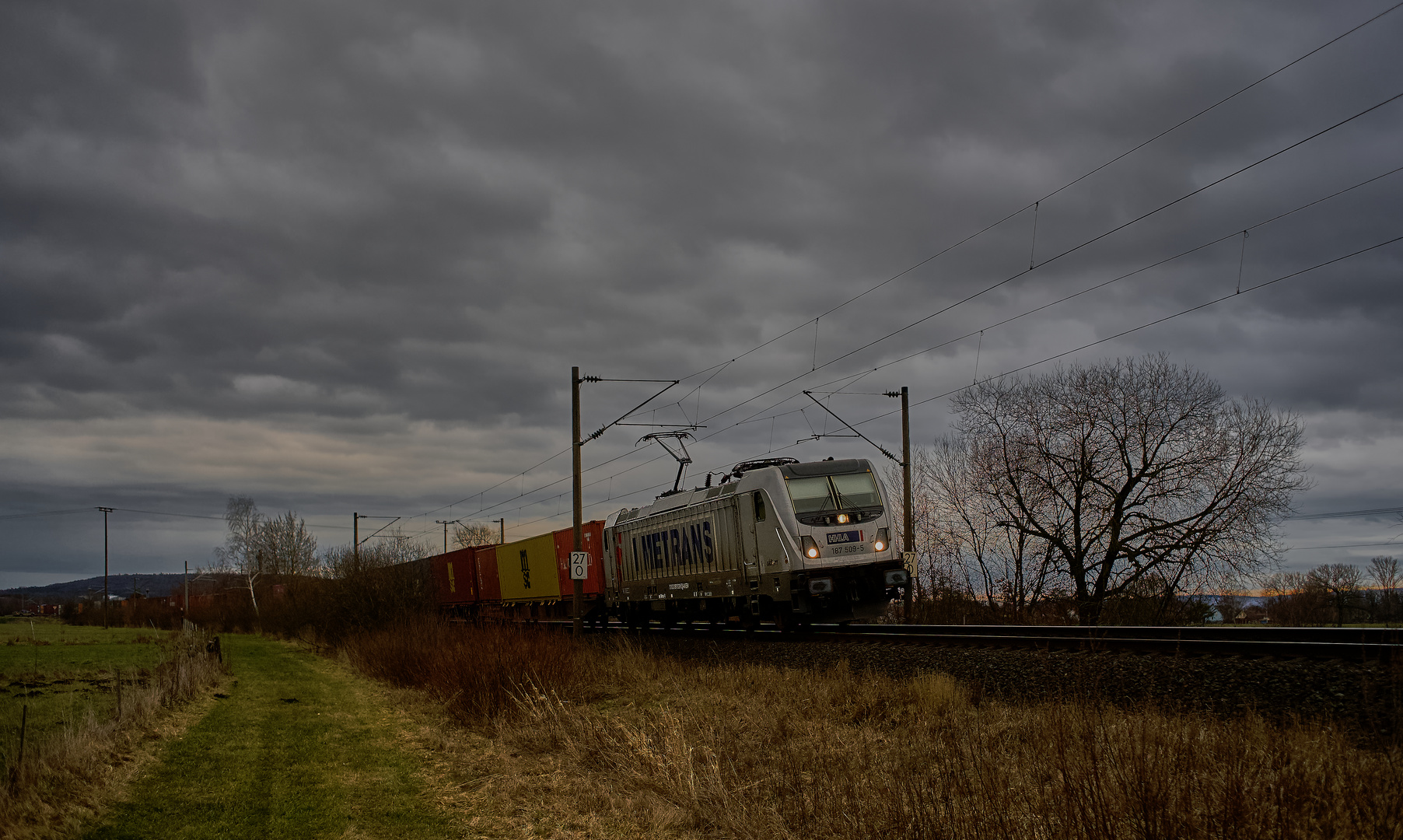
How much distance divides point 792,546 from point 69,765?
12683 mm

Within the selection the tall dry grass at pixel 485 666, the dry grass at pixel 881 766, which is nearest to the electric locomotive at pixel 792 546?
the tall dry grass at pixel 485 666

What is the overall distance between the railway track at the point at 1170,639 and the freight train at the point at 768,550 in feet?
2.88

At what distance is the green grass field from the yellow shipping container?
12.9 meters

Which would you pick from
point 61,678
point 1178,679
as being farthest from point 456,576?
point 1178,679

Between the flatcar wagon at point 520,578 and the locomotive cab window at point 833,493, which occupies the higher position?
the locomotive cab window at point 833,493

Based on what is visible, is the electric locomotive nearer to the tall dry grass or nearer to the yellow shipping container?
the tall dry grass

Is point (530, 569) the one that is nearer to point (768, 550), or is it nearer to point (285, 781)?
point (768, 550)

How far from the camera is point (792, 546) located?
62.4 ft

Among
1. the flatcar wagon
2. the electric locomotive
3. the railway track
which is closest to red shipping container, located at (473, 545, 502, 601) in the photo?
the flatcar wagon

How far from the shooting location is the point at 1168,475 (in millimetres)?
30609

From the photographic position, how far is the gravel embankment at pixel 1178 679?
8539 millimetres

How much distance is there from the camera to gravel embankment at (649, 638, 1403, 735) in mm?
8539

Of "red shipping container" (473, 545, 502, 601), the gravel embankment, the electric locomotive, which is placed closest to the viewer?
the gravel embankment

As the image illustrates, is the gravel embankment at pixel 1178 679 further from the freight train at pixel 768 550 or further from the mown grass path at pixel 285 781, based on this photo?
the mown grass path at pixel 285 781
